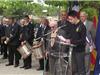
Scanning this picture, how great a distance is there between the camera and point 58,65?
25.4ft

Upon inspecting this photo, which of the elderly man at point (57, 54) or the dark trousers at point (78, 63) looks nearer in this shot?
the elderly man at point (57, 54)

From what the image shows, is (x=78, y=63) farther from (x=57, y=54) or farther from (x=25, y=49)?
(x=25, y=49)

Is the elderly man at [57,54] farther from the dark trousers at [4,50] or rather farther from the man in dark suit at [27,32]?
the dark trousers at [4,50]

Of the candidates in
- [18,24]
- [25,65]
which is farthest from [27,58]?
[18,24]

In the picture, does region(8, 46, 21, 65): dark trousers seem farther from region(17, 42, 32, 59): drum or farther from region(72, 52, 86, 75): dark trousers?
region(72, 52, 86, 75): dark trousers

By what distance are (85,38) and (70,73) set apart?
35.6 inches

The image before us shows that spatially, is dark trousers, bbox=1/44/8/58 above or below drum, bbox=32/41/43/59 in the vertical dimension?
below

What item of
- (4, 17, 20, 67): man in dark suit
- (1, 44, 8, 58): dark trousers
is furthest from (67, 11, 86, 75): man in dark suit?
(1, 44, 8, 58): dark trousers

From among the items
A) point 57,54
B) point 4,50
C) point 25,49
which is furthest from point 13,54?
point 57,54

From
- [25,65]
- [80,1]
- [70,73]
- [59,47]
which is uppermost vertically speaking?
[80,1]

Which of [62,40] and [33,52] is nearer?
[62,40]

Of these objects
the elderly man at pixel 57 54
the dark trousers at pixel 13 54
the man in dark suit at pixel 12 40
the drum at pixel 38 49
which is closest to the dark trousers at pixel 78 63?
the elderly man at pixel 57 54

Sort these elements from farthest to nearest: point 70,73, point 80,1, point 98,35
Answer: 1. point 80,1
2. point 98,35
3. point 70,73

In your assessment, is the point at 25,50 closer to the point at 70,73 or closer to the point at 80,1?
the point at 80,1
